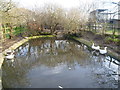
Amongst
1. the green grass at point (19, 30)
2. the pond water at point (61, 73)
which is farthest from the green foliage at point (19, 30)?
the pond water at point (61, 73)

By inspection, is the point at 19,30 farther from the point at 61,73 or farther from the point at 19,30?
the point at 61,73

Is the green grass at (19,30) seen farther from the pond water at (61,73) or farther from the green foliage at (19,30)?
the pond water at (61,73)

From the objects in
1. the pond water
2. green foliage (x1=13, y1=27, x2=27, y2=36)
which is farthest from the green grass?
the pond water

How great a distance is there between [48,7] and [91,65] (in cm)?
1972

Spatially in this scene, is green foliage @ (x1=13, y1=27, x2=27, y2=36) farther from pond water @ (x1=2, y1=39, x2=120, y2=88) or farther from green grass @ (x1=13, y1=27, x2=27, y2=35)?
pond water @ (x1=2, y1=39, x2=120, y2=88)

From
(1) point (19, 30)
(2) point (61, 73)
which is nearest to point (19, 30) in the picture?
(1) point (19, 30)

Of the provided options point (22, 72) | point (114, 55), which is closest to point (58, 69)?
point (22, 72)

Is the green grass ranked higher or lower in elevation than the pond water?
higher

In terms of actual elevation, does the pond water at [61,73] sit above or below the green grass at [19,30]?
below

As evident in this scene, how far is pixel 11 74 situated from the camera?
27.5 feet

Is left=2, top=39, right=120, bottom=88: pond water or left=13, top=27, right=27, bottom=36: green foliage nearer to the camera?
left=2, top=39, right=120, bottom=88: pond water

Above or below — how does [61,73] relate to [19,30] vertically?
below

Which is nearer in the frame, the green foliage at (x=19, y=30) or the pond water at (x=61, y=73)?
the pond water at (x=61, y=73)

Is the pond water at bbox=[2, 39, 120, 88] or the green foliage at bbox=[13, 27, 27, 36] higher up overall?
the green foliage at bbox=[13, 27, 27, 36]
